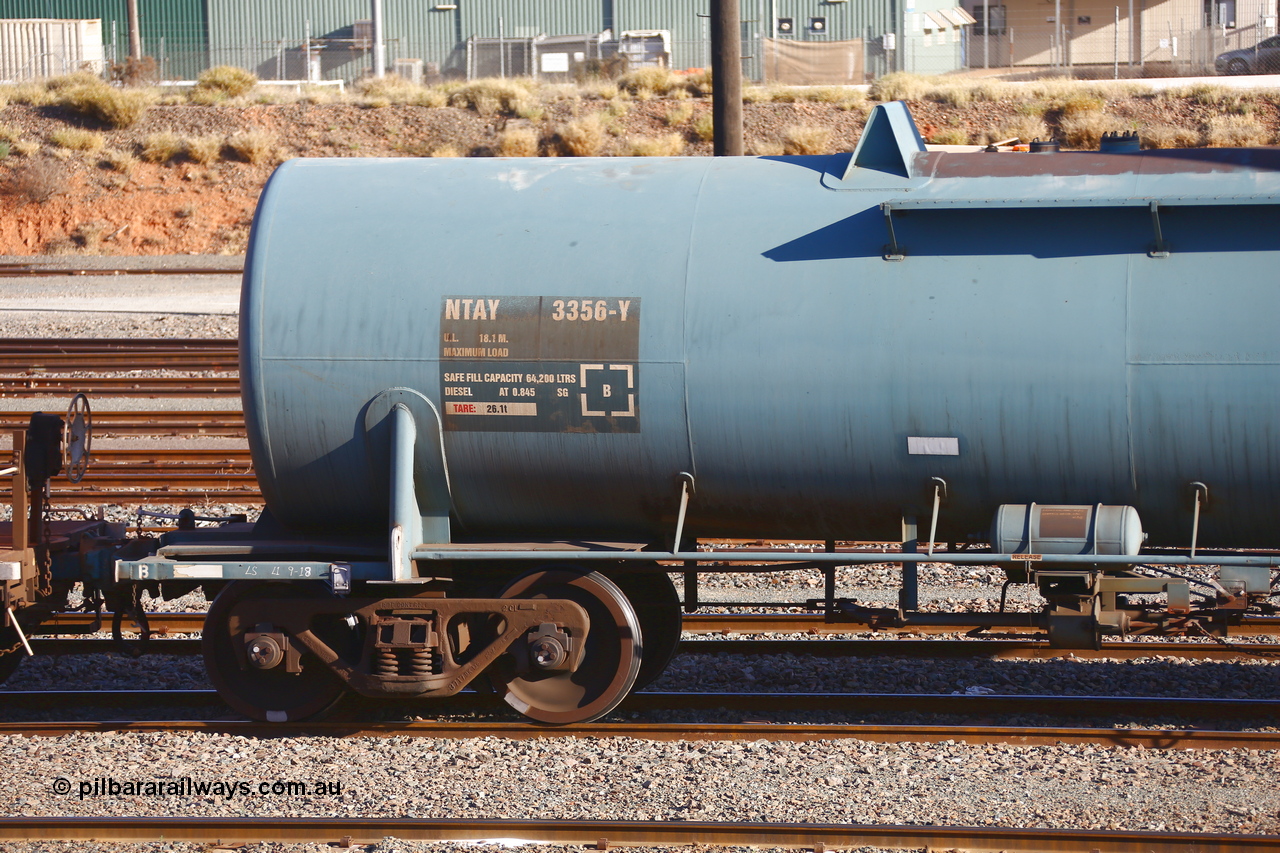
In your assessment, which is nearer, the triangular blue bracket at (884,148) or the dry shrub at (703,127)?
the triangular blue bracket at (884,148)

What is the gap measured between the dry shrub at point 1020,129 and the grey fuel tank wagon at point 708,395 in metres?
30.3

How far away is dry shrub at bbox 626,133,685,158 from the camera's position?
1385 inches

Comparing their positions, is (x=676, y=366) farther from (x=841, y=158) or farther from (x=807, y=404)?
(x=841, y=158)

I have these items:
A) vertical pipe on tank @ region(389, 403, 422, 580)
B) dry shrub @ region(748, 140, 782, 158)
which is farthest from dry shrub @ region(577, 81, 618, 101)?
vertical pipe on tank @ region(389, 403, 422, 580)

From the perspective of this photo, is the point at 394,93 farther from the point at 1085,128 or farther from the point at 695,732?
the point at 695,732

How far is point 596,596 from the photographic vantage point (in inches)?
295

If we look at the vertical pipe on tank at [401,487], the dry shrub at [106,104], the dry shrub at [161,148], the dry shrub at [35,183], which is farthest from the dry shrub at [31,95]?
the vertical pipe on tank at [401,487]

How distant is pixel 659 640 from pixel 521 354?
2225 millimetres

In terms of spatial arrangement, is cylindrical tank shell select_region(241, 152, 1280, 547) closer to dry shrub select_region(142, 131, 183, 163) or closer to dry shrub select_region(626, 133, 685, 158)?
dry shrub select_region(626, 133, 685, 158)

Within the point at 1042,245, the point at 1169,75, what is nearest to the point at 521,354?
the point at 1042,245

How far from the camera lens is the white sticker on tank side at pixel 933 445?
689 cm

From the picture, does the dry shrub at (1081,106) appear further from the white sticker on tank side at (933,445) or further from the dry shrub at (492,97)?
the white sticker on tank side at (933,445)

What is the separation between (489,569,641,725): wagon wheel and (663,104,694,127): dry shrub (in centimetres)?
3203

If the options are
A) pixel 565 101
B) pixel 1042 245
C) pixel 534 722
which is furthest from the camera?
pixel 565 101
